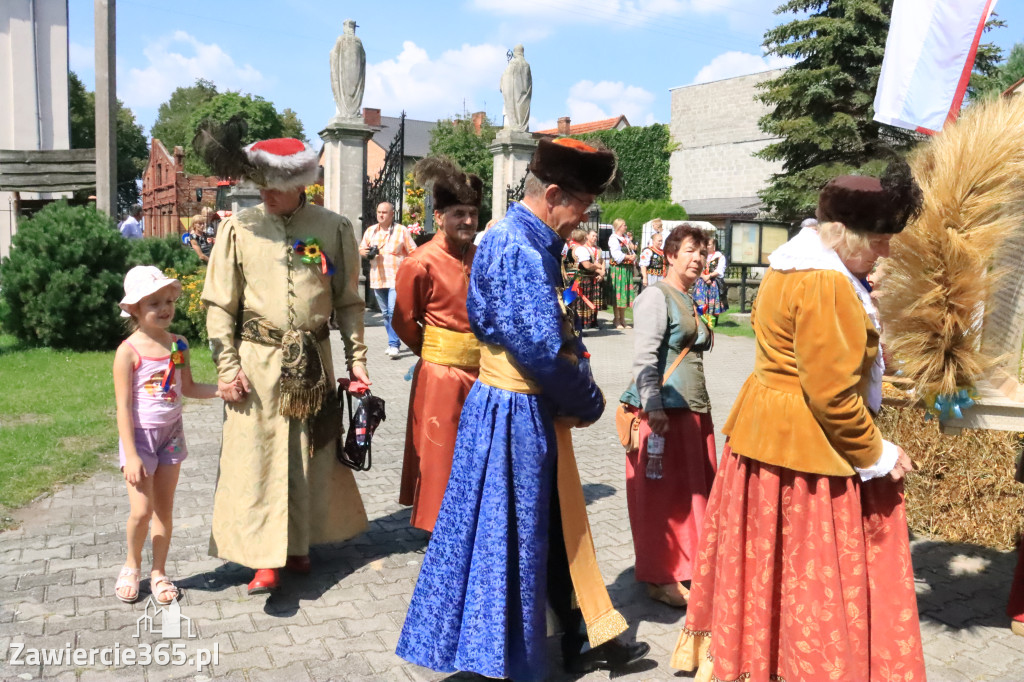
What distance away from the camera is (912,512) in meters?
5.25

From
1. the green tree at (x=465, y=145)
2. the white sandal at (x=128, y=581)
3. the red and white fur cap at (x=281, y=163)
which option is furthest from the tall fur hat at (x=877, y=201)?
the green tree at (x=465, y=145)

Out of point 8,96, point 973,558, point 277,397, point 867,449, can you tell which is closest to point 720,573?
point 867,449

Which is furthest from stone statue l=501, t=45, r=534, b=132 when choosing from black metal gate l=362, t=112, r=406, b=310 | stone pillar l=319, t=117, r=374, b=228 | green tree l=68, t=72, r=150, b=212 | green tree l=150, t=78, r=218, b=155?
green tree l=150, t=78, r=218, b=155

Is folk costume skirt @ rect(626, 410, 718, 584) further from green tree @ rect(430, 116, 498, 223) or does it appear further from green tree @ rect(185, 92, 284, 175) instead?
green tree @ rect(185, 92, 284, 175)

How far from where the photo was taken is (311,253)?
415 cm

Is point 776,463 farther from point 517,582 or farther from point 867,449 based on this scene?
point 517,582

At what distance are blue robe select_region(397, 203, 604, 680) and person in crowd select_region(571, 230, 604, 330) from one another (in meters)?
9.49

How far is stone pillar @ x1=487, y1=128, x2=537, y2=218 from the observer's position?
16797 millimetres

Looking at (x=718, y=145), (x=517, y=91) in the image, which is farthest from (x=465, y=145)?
(x=517, y=91)

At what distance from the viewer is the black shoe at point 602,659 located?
3.47 m

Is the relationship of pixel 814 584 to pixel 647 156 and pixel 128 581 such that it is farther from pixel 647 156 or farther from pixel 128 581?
pixel 647 156

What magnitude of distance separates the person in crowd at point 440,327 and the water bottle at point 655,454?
3.33ft

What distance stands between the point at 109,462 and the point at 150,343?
2.83 m

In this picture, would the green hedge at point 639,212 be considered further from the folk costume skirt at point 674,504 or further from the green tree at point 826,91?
the folk costume skirt at point 674,504
